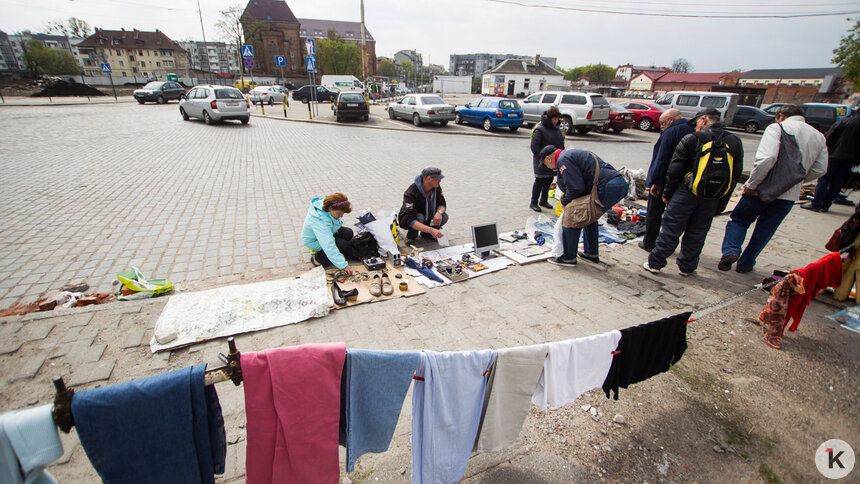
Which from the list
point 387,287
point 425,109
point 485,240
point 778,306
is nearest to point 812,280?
point 778,306

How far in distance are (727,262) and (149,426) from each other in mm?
6292

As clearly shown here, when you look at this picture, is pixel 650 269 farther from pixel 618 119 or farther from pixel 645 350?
pixel 618 119

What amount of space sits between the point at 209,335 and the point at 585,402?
3.40 meters

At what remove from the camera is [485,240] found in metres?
5.19

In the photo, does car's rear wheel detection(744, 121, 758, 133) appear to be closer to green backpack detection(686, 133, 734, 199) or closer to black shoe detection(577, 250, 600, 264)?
green backpack detection(686, 133, 734, 199)

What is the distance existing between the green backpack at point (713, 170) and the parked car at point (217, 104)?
60.3 ft

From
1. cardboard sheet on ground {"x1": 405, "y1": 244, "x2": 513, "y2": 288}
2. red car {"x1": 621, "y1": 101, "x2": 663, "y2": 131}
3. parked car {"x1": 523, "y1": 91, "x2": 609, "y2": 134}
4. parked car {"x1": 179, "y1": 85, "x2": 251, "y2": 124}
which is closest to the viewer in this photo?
cardboard sheet on ground {"x1": 405, "y1": 244, "x2": 513, "y2": 288}

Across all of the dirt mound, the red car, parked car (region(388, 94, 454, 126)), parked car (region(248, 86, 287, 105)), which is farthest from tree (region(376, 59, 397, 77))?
the red car

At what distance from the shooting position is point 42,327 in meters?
3.45

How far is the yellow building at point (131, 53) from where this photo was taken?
236 feet

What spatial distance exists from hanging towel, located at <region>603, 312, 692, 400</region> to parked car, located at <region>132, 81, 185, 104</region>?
34933mm

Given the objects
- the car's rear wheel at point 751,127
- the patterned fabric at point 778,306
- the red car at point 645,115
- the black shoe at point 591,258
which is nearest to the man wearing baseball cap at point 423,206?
the black shoe at point 591,258

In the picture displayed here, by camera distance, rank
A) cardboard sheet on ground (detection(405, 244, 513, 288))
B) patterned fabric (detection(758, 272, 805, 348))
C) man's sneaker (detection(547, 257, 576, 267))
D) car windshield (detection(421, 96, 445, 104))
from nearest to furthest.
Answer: patterned fabric (detection(758, 272, 805, 348)) < cardboard sheet on ground (detection(405, 244, 513, 288)) < man's sneaker (detection(547, 257, 576, 267)) < car windshield (detection(421, 96, 445, 104))

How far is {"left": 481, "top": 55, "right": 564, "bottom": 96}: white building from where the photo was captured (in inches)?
2088
